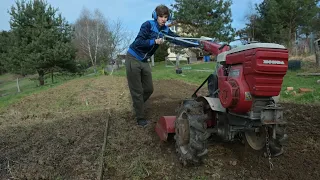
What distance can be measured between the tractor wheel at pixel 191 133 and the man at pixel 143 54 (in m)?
1.30

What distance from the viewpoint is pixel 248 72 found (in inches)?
118

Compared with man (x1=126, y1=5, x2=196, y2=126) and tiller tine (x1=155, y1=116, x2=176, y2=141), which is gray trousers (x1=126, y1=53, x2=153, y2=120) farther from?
tiller tine (x1=155, y1=116, x2=176, y2=141)

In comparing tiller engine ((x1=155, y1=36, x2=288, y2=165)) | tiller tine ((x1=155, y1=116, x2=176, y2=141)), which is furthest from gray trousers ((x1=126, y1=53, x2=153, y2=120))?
tiller engine ((x1=155, y1=36, x2=288, y2=165))

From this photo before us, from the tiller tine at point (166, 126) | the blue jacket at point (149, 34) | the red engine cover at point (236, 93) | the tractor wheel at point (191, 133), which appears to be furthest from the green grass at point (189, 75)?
the red engine cover at point (236, 93)

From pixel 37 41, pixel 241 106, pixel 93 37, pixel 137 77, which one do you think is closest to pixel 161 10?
pixel 137 77

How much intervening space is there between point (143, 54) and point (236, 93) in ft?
8.55

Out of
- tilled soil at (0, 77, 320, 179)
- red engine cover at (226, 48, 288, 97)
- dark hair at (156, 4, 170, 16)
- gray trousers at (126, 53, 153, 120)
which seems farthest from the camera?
gray trousers at (126, 53, 153, 120)

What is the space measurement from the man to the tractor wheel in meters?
1.30

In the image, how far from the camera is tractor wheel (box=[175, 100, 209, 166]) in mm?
3391

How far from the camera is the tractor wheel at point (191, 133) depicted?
3.39m

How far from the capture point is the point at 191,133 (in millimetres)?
3475

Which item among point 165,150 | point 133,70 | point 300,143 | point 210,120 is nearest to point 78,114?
point 133,70

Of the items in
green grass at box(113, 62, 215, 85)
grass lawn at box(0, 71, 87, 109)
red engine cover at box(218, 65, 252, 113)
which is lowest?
grass lawn at box(0, 71, 87, 109)

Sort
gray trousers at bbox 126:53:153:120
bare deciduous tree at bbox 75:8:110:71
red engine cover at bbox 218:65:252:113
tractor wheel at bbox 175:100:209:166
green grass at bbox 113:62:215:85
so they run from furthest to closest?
bare deciduous tree at bbox 75:8:110:71 → green grass at bbox 113:62:215:85 → gray trousers at bbox 126:53:153:120 → tractor wheel at bbox 175:100:209:166 → red engine cover at bbox 218:65:252:113
